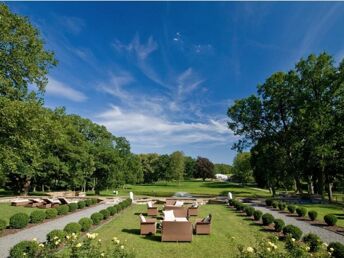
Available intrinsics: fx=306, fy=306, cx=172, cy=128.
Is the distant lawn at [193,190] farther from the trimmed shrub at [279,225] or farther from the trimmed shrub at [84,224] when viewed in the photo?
the trimmed shrub at [84,224]

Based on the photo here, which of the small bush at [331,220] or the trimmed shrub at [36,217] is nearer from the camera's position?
the trimmed shrub at [36,217]

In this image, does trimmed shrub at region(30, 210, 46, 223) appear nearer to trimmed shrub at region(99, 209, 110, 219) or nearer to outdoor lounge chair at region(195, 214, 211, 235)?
trimmed shrub at region(99, 209, 110, 219)

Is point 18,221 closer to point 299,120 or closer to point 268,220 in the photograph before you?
point 268,220

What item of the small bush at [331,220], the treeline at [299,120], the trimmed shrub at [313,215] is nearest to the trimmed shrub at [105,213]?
the trimmed shrub at [313,215]

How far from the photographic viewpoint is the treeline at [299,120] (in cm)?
3275

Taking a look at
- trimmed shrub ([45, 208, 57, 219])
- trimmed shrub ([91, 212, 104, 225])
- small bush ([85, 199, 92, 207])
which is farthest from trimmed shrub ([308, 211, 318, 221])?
small bush ([85, 199, 92, 207])

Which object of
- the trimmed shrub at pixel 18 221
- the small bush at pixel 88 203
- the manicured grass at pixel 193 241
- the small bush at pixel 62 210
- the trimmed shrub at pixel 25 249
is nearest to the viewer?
the trimmed shrub at pixel 25 249

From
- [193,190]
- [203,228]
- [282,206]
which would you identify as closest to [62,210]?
[203,228]

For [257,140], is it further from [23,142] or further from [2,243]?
[2,243]

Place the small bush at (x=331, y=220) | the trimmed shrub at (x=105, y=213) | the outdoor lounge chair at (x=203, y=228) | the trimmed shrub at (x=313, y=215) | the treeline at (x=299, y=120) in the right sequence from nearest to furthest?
the outdoor lounge chair at (x=203, y=228) < the small bush at (x=331, y=220) < the trimmed shrub at (x=105, y=213) < the trimmed shrub at (x=313, y=215) < the treeline at (x=299, y=120)

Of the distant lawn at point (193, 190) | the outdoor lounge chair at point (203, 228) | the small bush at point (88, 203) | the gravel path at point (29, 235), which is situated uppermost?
the distant lawn at point (193, 190)

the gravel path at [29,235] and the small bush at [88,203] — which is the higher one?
the small bush at [88,203]

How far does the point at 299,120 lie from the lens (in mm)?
35406

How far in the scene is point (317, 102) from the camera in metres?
33.5
